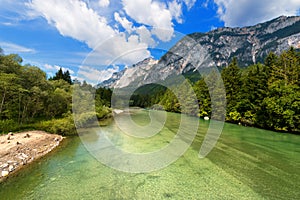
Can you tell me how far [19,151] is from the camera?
32.9 feet

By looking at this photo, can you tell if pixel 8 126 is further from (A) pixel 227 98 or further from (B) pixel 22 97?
(A) pixel 227 98

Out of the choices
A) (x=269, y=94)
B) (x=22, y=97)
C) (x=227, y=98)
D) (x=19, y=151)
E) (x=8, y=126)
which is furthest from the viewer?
(x=227, y=98)

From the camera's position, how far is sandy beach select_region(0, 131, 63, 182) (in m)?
8.15

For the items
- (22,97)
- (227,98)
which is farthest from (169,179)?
(227,98)

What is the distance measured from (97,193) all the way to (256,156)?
9927mm

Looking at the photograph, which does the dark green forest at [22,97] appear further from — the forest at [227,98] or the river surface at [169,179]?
the river surface at [169,179]

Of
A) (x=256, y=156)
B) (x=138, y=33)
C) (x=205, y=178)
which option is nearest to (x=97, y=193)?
(x=205, y=178)

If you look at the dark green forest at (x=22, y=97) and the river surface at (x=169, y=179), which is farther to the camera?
the dark green forest at (x=22, y=97)

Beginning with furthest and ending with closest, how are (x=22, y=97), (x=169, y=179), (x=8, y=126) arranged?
(x=22, y=97), (x=8, y=126), (x=169, y=179)

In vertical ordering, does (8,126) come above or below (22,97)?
below

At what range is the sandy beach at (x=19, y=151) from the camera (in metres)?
8.15

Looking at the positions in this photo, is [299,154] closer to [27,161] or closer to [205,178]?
[205,178]

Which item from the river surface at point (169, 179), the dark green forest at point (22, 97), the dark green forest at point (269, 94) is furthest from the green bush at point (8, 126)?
the dark green forest at point (269, 94)

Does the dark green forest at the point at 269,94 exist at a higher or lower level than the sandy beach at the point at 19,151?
higher
